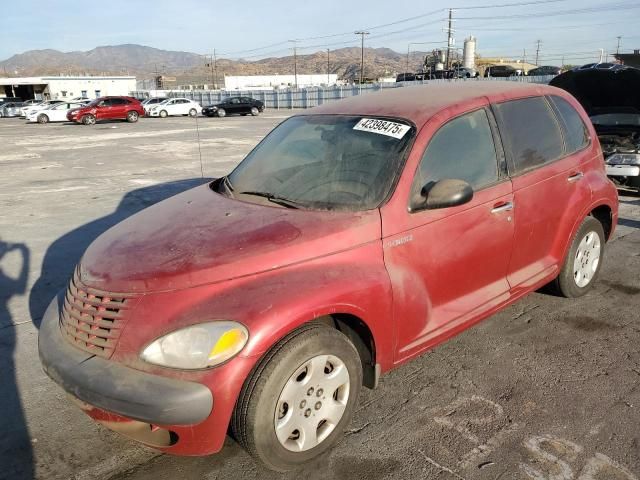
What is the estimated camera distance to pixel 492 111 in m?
3.56

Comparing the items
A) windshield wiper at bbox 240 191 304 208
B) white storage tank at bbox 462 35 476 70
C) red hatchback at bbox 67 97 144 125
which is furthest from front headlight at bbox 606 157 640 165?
white storage tank at bbox 462 35 476 70

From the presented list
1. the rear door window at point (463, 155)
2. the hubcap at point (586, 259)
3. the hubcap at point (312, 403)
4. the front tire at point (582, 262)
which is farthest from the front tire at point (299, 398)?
the hubcap at point (586, 259)

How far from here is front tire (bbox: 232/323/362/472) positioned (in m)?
2.32

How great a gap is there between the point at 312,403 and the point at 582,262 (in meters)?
2.98

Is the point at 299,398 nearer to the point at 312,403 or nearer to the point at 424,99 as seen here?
the point at 312,403

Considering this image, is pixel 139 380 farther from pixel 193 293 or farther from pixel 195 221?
pixel 195 221

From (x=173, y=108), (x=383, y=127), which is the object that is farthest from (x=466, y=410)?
(x=173, y=108)

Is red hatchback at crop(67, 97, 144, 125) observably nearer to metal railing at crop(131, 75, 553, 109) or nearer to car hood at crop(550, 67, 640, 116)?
metal railing at crop(131, 75, 553, 109)

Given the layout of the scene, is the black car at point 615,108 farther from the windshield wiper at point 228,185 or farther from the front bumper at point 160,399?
the front bumper at point 160,399

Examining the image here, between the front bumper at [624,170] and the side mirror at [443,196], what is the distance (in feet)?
20.2

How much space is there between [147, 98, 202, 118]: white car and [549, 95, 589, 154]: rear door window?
124ft

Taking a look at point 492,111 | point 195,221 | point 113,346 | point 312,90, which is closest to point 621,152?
point 492,111

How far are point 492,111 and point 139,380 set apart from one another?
2769 mm

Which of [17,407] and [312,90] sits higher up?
[312,90]
